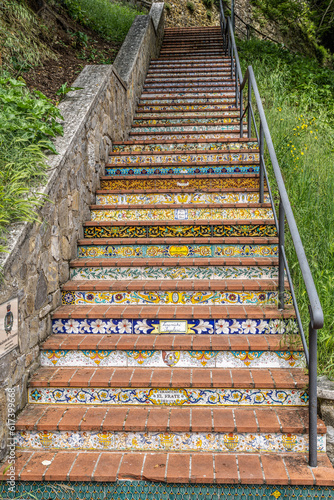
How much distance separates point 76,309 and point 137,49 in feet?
15.6

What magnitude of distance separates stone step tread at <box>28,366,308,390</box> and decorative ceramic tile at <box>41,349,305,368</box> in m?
0.03

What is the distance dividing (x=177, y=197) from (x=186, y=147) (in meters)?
1.05

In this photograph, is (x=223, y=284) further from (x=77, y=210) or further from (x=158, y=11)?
(x=158, y=11)

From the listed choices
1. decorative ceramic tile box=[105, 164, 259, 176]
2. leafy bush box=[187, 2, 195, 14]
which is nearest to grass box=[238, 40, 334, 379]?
decorative ceramic tile box=[105, 164, 259, 176]

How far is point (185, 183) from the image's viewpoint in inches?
157

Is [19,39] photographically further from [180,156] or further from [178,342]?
[178,342]

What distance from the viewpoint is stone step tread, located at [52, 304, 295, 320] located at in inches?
104

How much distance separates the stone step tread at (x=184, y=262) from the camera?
303 cm

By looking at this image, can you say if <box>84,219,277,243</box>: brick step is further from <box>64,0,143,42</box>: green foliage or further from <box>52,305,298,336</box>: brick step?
<box>64,0,143,42</box>: green foliage

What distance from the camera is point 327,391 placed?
2148 mm

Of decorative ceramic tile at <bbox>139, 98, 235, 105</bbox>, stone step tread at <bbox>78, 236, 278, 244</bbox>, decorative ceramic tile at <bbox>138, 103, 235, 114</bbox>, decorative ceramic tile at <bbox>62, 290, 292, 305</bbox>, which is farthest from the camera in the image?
decorative ceramic tile at <bbox>139, 98, 235, 105</bbox>

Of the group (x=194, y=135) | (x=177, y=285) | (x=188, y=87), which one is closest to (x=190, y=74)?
(x=188, y=87)

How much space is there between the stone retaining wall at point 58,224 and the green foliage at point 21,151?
0.27 feet

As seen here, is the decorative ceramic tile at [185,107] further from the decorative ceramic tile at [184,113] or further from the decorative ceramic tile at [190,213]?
the decorative ceramic tile at [190,213]
